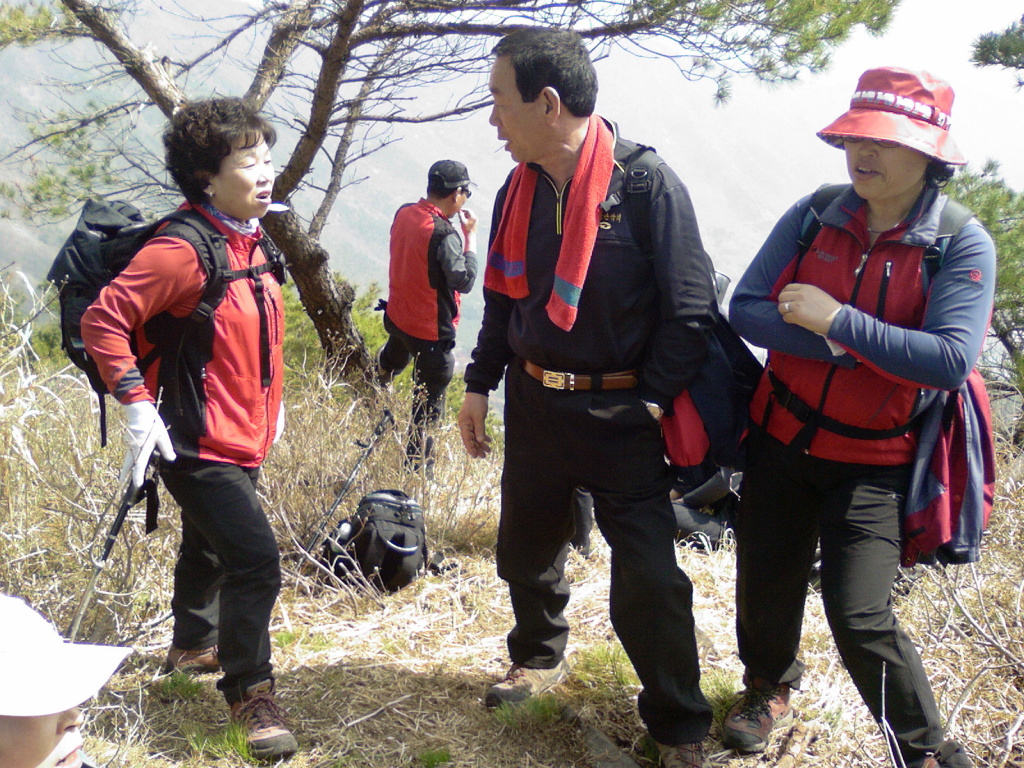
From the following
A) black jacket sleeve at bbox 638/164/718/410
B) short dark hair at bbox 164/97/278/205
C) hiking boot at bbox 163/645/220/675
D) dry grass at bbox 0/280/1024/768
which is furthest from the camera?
hiking boot at bbox 163/645/220/675

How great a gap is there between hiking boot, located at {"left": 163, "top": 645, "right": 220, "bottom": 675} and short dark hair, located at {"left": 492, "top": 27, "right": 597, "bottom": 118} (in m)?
2.17

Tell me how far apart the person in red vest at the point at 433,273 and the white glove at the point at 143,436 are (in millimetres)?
3167

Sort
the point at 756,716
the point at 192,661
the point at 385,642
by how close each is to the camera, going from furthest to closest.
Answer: the point at 385,642
the point at 192,661
the point at 756,716

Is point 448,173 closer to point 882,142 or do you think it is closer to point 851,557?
point 882,142

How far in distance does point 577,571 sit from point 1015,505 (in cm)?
198

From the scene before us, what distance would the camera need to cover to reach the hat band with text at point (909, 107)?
2.22 metres

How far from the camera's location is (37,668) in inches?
49.3

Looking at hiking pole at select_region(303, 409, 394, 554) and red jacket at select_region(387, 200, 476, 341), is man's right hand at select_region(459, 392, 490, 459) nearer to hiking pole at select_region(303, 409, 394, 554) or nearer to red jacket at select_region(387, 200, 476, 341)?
hiking pole at select_region(303, 409, 394, 554)

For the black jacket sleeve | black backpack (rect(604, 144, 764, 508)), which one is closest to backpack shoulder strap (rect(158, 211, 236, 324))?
black backpack (rect(604, 144, 764, 508))

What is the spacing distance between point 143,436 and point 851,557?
189 centimetres

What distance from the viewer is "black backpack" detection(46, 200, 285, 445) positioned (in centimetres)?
257

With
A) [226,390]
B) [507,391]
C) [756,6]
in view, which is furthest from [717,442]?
[756,6]

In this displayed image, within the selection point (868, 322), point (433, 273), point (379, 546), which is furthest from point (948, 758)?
point (433, 273)

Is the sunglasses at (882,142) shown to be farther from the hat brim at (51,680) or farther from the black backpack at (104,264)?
the hat brim at (51,680)
